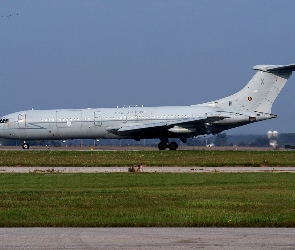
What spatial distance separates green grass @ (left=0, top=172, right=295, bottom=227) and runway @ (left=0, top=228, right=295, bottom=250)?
0.96 metres

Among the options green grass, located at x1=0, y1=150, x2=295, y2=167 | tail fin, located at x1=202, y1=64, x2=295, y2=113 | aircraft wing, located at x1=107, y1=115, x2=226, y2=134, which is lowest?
green grass, located at x1=0, y1=150, x2=295, y2=167

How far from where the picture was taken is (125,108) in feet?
233

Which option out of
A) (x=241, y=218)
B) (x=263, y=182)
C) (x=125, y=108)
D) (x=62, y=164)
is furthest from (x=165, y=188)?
(x=125, y=108)

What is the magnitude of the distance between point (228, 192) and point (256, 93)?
45163 millimetres

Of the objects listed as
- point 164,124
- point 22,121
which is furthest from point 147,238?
point 22,121

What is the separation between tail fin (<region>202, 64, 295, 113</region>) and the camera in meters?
70.7

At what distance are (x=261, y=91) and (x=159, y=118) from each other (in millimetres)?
10011

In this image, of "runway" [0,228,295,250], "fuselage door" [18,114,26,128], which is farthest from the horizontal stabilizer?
"runway" [0,228,295,250]

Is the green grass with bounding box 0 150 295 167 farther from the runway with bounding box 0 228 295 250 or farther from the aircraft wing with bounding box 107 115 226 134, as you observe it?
the runway with bounding box 0 228 295 250

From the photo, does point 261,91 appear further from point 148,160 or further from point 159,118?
point 148,160

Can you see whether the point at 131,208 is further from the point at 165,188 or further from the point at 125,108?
the point at 125,108

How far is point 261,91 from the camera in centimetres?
7088

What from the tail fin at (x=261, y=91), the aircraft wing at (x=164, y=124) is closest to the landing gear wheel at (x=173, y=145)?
the aircraft wing at (x=164, y=124)

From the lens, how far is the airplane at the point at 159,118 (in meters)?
68.9
